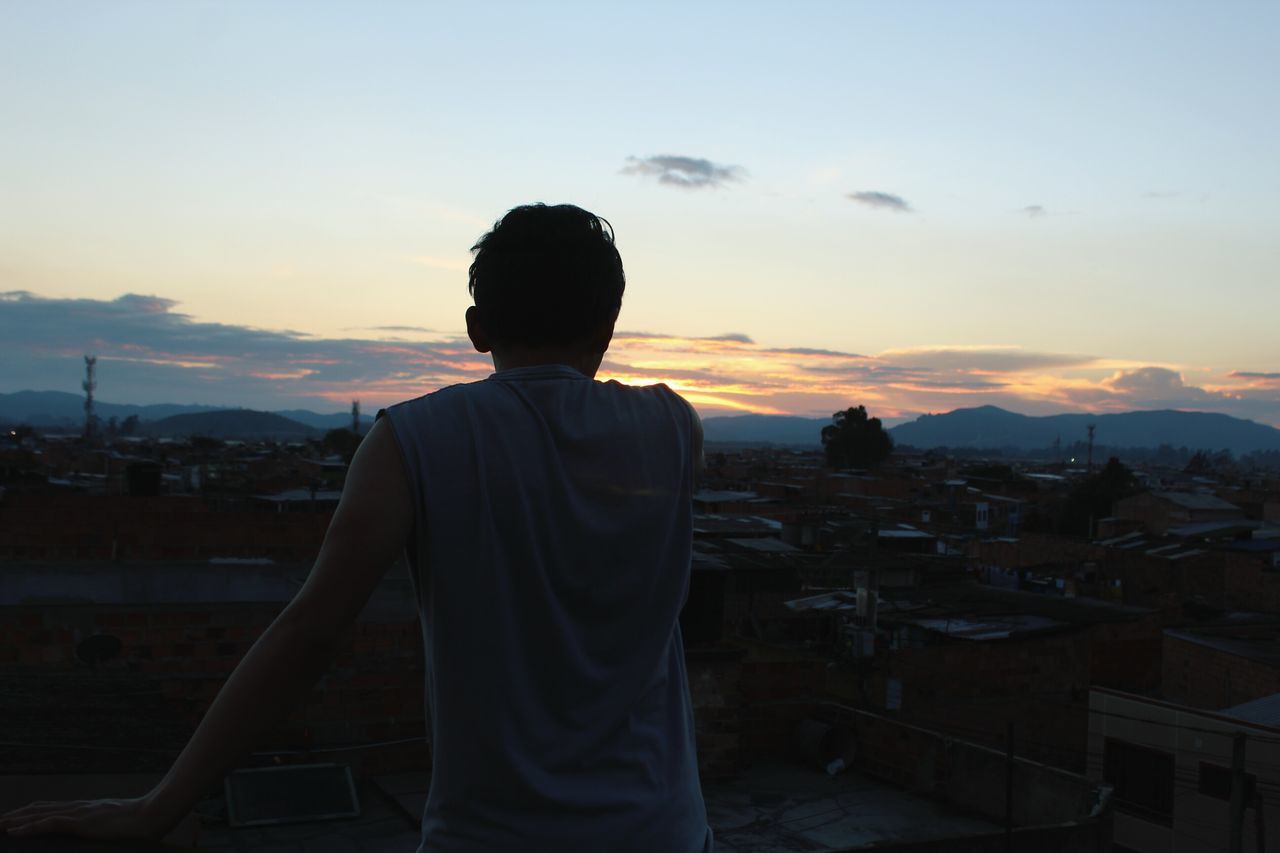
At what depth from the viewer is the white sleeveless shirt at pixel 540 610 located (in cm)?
117

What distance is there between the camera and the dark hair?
129 cm

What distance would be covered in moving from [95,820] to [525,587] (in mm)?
485

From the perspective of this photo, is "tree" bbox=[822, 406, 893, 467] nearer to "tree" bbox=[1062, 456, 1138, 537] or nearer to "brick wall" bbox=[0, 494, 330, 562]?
"tree" bbox=[1062, 456, 1138, 537]

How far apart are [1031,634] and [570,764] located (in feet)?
54.5

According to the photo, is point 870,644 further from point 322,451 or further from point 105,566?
point 322,451

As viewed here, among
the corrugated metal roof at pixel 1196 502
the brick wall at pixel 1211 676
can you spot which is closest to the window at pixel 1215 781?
the brick wall at pixel 1211 676

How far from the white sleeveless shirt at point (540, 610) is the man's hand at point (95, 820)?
11.6 inches

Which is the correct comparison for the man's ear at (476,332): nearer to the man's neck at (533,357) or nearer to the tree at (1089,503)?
the man's neck at (533,357)

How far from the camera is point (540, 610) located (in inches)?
47.4

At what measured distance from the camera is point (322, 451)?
86.5 metres

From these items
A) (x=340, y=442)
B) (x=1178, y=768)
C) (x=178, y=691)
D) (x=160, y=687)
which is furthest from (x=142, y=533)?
(x=340, y=442)

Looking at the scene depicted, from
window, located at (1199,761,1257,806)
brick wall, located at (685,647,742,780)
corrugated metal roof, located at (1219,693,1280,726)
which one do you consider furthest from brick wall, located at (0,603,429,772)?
corrugated metal roof, located at (1219,693,1280,726)

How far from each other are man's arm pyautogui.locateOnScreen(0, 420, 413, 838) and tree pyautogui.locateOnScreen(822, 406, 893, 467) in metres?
77.2

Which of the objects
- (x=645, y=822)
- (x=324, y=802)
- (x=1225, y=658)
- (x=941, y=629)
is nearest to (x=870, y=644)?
(x=941, y=629)
